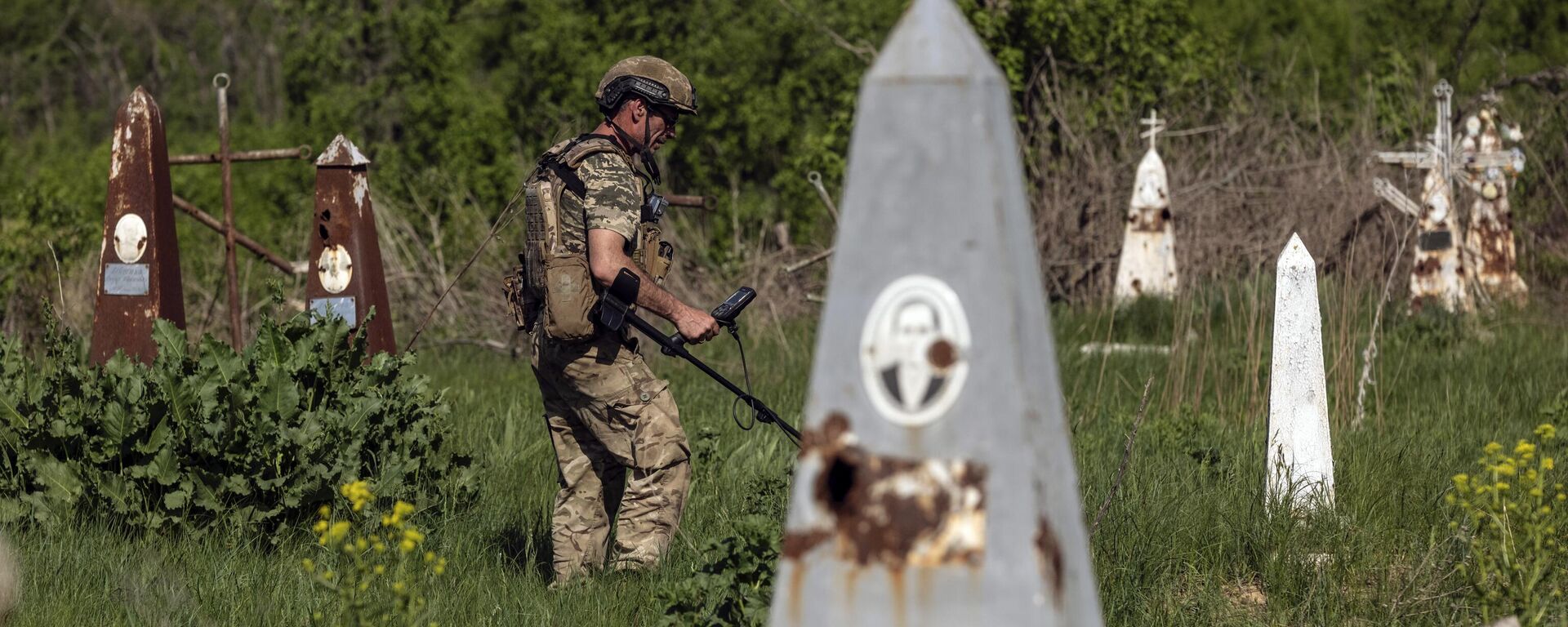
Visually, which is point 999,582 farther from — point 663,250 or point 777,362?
point 777,362

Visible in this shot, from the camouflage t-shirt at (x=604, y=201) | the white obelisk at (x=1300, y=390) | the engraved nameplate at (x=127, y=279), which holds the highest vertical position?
the camouflage t-shirt at (x=604, y=201)

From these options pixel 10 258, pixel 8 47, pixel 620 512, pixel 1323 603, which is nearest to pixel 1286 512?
pixel 1323 603

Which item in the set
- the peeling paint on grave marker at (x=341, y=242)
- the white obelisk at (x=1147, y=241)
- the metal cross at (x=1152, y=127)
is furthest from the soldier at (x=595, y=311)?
the metal cross at (x=1152, y=127)

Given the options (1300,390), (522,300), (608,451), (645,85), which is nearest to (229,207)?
(522,300)

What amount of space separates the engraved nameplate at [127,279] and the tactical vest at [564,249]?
2106 millimetres

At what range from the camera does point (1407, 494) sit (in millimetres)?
5605

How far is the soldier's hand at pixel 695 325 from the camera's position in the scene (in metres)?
4.64

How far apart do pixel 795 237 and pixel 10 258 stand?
1214 centimetres

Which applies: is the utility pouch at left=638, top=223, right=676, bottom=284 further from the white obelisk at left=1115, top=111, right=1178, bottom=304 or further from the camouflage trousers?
the white obelisk at left=1115, top=111, right=1178, bottom=304

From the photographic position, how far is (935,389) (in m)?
2.25

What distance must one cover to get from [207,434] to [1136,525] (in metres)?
Result: 2.99

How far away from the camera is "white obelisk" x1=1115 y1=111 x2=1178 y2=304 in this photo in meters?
11.3

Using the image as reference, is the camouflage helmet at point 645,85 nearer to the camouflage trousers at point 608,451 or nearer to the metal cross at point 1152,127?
the camouflage trousers at point 608,451

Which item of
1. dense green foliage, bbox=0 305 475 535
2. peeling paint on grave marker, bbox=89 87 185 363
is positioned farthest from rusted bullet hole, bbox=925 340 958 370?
peeling paint on grave marker, bbox=89 87 185 363
